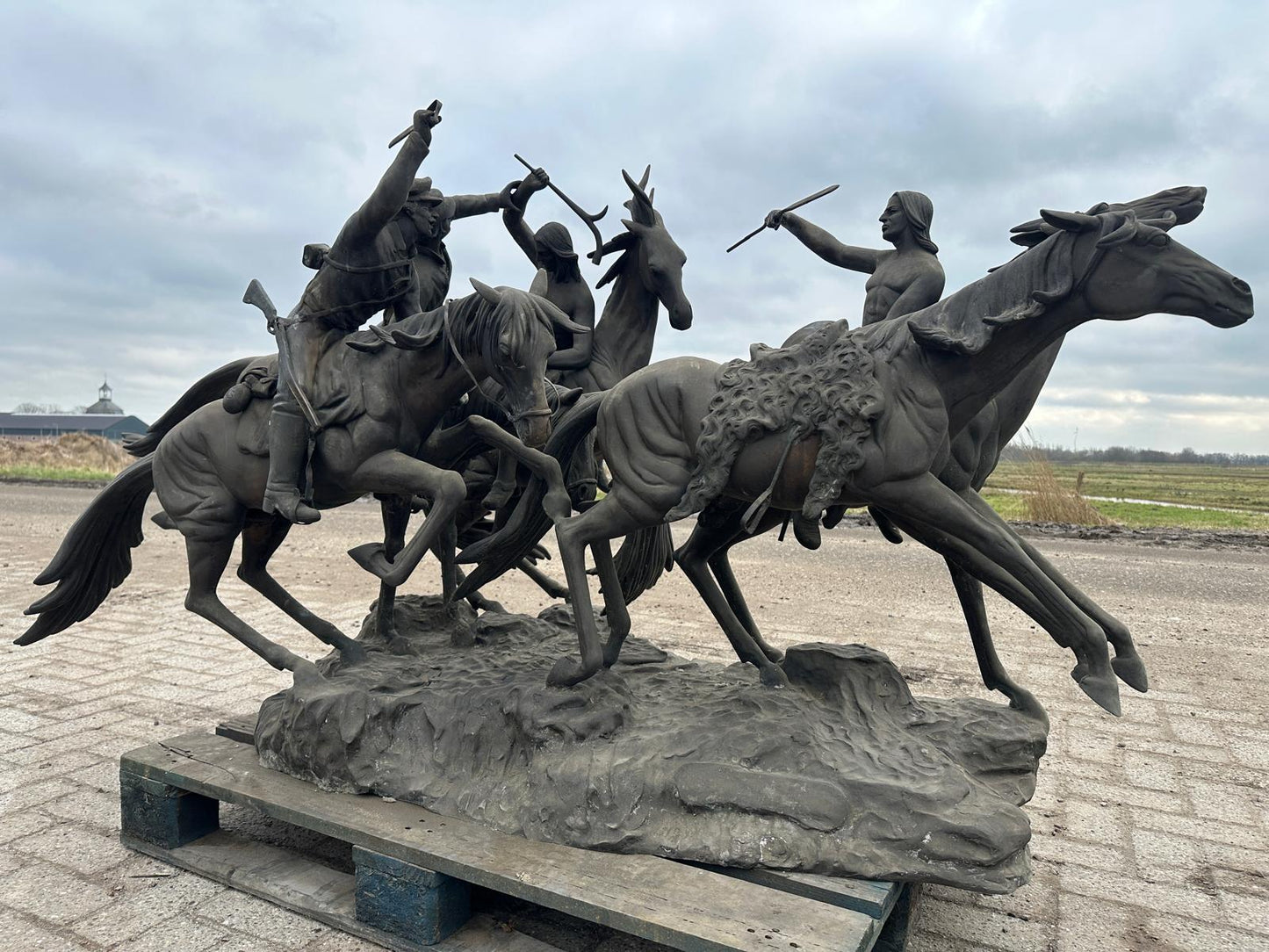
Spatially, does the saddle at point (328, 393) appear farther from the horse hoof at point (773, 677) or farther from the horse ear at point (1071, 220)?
the horse ear at point (1071, 220)

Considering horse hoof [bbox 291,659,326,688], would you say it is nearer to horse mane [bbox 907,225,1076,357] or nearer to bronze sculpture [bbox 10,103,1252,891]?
bronze sculpture [bbox 10,103,1252,891]

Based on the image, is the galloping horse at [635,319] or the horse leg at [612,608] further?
the galloping horse at [635,319]

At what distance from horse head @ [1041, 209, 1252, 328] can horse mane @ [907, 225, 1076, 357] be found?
7 cm

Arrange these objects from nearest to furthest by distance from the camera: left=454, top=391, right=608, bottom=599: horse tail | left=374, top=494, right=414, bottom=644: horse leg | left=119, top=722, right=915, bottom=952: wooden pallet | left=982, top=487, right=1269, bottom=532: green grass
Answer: left=119, top=722, right=915, bottom=952: wooden pallet → left=454, top=391, right=608, bottom=599: horse tail → left=374, top=494, right=414, bottom=644: horse leg → left=982, top=487, right=1269, bottom=532: green grass

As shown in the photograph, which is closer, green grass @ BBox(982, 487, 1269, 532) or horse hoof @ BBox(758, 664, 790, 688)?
horse hoof @ BBox(758, 664, 790, 688)

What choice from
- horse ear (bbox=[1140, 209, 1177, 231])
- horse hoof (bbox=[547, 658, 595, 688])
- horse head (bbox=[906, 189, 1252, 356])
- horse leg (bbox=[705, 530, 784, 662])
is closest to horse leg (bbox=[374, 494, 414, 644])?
horse hoof (bbox=[547, 658, 595, 688])

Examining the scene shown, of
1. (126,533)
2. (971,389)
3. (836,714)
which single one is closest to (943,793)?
(836,714)

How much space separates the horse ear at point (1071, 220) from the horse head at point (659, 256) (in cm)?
172

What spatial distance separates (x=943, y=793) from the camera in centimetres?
269

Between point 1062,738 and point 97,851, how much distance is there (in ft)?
15.4

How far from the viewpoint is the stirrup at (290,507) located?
11.3 feet

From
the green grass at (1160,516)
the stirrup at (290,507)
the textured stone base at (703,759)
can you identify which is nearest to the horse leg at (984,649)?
the textured stone base at (703,759)

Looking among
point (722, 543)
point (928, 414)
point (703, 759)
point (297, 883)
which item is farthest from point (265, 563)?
point (928, 414)

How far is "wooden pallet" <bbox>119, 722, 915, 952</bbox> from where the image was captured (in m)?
2.38
